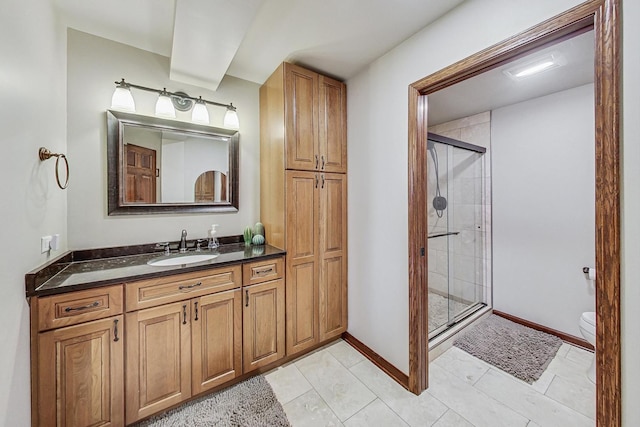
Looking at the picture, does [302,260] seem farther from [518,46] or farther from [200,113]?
[518,46]

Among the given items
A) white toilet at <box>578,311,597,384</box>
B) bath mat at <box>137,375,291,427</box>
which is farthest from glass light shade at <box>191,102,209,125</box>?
white toilet at <box>578,311,597,384</box>

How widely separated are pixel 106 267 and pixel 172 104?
1319 millimetres

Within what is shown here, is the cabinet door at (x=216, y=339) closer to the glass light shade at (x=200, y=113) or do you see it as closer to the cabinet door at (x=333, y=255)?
the cabinet door at (x=333, y=255)

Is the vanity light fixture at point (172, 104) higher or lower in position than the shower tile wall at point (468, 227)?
higher

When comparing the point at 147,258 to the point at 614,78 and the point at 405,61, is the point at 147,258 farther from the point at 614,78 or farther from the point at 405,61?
the point at 614,78

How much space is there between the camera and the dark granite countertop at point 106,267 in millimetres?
1213

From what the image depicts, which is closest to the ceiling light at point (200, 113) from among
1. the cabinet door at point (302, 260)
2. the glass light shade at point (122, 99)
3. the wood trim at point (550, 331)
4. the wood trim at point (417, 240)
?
the glass light shade at point (122, 99)

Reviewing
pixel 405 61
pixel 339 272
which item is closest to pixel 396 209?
pixel 339 272

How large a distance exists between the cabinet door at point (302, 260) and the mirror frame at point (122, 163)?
64cm

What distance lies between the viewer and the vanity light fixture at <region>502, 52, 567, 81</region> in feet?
5.99

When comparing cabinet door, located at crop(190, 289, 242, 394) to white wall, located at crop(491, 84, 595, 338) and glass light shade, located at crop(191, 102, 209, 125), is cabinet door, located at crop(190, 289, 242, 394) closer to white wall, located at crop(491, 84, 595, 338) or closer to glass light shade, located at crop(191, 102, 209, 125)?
glass light shade, located at crop(191, 102, 209, 125)

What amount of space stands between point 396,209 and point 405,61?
1093 mm

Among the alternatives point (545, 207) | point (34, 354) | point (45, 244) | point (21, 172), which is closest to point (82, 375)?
point (34, 354)

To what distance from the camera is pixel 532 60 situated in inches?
73.9
